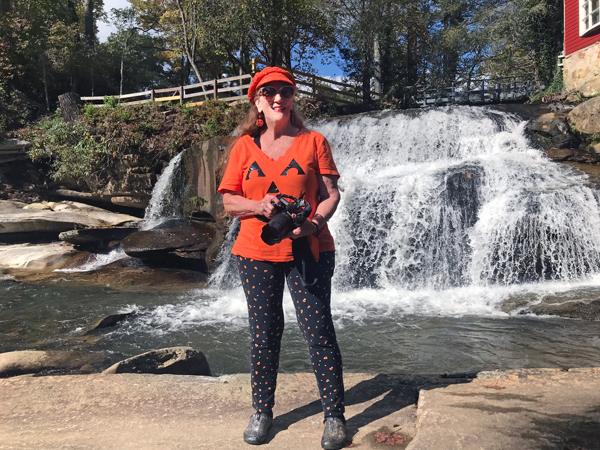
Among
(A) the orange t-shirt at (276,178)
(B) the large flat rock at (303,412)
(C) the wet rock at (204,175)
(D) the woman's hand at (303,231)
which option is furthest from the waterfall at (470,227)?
(D) the woman's hand at (303,231)

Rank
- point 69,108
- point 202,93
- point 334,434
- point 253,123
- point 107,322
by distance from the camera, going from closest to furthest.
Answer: point 334,434 → point 253,123 → point 107,322 → point 69,108 → point 202,93

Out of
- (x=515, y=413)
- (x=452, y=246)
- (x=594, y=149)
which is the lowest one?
(x=515, y=413)

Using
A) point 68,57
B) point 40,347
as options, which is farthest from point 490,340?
point 68,57

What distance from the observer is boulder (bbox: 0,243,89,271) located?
11.0m

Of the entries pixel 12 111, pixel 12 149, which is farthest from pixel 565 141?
pixel 12 111

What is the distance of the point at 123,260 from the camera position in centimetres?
1060

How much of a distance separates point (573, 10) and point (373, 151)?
855 cm

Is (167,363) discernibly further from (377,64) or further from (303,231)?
(377,64)

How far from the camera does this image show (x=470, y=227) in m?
8.09

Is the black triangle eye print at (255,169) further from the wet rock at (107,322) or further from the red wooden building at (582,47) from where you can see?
the red wooden building at (582,47)

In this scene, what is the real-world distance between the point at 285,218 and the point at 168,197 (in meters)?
11.0

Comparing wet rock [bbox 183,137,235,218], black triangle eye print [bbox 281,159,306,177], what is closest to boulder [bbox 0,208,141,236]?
wet rock [bbox 183,137,235,218]

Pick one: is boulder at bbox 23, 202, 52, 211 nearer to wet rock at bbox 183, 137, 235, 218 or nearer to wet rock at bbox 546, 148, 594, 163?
wet rock at bbox 183, 137, 235, 218

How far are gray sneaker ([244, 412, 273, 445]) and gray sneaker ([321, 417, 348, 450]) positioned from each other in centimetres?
28
